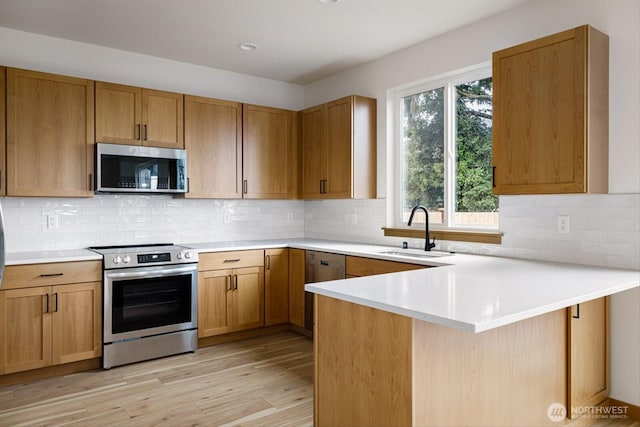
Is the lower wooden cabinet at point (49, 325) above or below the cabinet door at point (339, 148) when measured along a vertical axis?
below

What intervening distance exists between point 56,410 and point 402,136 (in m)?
3.32

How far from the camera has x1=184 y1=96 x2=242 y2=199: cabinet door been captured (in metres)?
4.11

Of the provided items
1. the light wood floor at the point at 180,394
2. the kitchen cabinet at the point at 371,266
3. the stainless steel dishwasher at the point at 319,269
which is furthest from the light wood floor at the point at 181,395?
the kitchen cabinet at the point at 371,266

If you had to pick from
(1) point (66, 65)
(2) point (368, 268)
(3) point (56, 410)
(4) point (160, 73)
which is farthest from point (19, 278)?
(2) point (368, 268)

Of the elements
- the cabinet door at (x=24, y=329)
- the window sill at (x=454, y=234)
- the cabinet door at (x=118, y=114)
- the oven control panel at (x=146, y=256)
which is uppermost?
the cabinet door at (x=118, y=114)

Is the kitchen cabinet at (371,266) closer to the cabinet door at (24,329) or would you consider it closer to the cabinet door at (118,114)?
the cabinet door at (118,114)

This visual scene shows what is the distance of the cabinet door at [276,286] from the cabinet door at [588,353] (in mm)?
2566

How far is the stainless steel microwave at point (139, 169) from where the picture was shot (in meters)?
3.63

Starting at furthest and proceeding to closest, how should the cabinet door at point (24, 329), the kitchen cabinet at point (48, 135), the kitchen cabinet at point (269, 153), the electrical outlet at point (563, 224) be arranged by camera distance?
the kitchen cabinet at point (269, 153) → the kitchen cabinet at point (48, 135) → the cabinet door at point (24, 329) → the electrical outlet at point (563, 224)

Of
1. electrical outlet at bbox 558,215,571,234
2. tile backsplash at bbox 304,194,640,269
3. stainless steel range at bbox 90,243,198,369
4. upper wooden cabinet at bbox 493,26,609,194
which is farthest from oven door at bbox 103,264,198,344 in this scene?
electrical outlet at bbox 558,215,571,234

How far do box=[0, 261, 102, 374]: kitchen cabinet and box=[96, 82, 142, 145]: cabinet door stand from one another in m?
1.06

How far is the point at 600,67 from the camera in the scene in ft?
8.48

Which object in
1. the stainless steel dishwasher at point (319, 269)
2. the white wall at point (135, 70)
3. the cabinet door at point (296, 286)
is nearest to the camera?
the white wall at point (135, 70)

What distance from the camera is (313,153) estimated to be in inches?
181
